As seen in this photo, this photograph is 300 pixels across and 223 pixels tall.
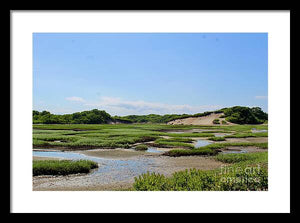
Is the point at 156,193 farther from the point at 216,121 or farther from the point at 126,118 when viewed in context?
the point at 216,121

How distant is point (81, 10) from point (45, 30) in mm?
1155

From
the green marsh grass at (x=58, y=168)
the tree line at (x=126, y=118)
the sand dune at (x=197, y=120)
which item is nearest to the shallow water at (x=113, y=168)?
the green marsh grass at (x=58, y=168)

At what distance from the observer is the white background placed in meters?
3.46

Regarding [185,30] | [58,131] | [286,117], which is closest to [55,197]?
[185,30]

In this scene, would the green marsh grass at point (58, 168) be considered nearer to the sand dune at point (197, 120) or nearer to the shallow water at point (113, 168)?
the shallow water at point (113, 168)

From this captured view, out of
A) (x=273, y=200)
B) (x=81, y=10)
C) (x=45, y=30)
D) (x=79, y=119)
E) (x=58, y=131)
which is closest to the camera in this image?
(x=81, y=10)

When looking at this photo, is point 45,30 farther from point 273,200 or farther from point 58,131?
point 58,131

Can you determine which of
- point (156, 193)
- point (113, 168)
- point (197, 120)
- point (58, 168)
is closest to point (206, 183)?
point (156, 193)

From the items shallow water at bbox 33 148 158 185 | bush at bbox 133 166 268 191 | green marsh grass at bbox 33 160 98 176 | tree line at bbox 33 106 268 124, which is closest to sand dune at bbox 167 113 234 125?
tree line at bbox 33 106 268 124

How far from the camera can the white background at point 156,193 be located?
3.46m

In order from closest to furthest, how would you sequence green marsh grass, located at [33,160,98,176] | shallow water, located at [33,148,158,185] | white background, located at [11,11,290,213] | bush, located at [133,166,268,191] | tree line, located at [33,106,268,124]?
white background, located at [11,11,290,213] < bush, located at [133,166,268,191] < shallow water, located at [33,148,158,185] < green marsh grass, located at [33,160,98,176] < tree line, located at [33,106,268,124]

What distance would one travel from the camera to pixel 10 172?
3.33 meters

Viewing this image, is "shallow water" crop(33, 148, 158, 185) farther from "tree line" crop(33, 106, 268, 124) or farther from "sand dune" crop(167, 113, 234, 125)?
"sand dune" crop(167, 113, 234, 125)

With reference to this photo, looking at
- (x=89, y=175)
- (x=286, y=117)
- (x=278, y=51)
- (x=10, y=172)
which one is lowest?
(x=89, y=175)
